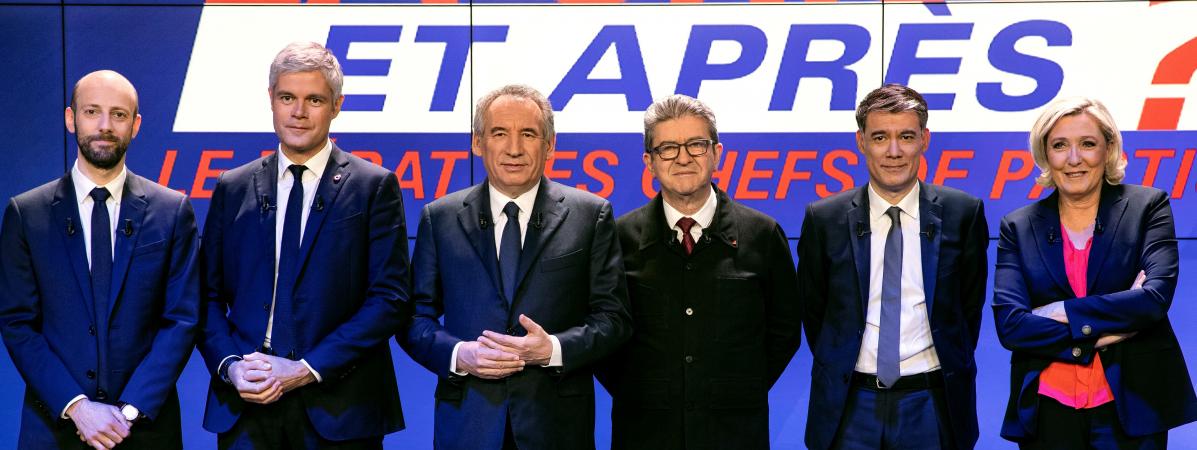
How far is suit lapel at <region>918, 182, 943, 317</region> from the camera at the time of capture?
379 cm

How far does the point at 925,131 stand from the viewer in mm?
3977

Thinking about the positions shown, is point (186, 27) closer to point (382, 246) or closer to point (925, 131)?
point (382, 246)

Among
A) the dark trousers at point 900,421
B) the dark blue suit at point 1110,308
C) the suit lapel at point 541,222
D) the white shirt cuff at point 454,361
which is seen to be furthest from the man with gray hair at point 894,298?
the white shirt cuff at point 454,361

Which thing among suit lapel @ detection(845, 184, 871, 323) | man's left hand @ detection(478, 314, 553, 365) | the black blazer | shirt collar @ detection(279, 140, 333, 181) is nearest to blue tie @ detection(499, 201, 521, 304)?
man's left hand @ detection(478, 314, 553, 365)

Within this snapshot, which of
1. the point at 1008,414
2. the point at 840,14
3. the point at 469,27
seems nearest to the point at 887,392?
the point at 1008,414

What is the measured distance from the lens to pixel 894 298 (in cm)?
379

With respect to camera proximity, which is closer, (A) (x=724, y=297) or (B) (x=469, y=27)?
(A) (x=724, y=297)

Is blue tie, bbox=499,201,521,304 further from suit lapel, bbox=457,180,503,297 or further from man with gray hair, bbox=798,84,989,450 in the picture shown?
man with gray hair, bbox=798,84,989,450

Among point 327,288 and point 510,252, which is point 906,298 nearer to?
point 510,252

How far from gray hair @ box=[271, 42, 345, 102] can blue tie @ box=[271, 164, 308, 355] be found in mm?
427

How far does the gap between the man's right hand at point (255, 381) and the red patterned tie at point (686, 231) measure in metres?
1.39

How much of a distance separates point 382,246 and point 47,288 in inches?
42.5

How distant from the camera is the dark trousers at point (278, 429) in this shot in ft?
11.9

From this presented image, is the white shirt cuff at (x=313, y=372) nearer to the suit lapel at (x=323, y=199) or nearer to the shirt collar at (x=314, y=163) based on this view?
the suit lapel at (x=323, y=199)
